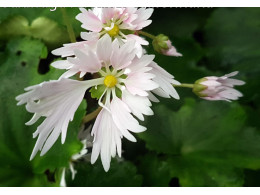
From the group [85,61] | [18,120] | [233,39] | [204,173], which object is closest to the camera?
[85,61]

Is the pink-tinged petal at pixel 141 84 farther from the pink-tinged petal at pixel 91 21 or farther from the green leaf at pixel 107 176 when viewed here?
the green leaf at pixel 107 176

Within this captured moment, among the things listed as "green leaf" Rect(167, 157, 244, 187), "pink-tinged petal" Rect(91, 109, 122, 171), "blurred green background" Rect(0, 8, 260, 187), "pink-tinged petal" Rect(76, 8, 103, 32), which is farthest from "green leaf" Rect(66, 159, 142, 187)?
"pink-tinged petal" Rect(76, 8, 103, 32)

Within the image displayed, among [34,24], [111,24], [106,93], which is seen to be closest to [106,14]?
[111,24]

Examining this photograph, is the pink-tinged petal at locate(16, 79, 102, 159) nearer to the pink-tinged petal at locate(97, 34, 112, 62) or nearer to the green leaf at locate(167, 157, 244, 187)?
the pink-tinged petal at locate(97, 34, 112, 62)

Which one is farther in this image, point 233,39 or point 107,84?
point 233,39

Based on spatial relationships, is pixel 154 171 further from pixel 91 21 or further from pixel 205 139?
pixel 91 21
